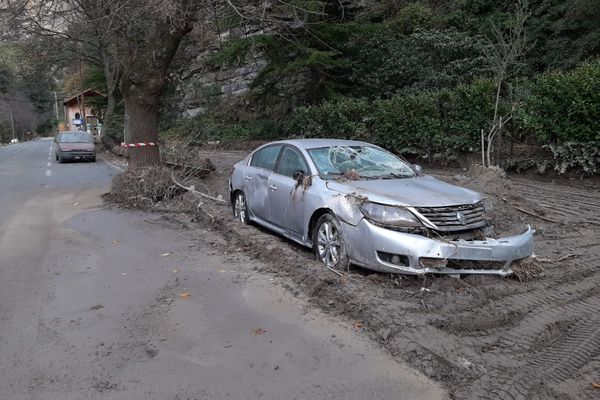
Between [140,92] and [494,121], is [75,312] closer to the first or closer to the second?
[140,92]

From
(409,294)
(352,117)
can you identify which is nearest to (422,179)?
(409,294)

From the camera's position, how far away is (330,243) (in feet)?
19.4

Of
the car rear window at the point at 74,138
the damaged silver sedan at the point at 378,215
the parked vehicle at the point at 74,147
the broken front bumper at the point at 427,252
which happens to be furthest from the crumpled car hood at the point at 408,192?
the car rear window at the point at 74,138

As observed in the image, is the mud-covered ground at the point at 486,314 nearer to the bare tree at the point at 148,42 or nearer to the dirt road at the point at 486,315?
the dirt road at the point at 486,315

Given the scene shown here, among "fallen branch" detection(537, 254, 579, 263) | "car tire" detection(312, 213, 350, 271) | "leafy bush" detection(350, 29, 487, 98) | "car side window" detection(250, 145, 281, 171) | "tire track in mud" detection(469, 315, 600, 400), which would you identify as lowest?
"tire track in mud" detection(469, 315, 600, 400)

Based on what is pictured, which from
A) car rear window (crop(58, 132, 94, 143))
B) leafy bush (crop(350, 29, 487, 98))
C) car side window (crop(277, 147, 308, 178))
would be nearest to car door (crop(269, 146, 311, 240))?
car side window (crop(277, 147, 308, 178))

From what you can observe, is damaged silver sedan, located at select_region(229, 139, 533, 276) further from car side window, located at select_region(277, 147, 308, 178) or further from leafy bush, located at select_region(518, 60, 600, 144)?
leafy bush, located at select_region(518, 60, 600, 144)

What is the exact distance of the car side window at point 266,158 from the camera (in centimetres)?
768

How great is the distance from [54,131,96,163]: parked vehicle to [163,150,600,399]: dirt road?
21632mm

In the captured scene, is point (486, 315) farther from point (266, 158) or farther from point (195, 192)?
point (195, 192)

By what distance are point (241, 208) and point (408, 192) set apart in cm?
354

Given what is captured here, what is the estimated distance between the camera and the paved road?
356cm

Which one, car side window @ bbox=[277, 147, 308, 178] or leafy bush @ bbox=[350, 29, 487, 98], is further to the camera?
leafy bush @ bbox=[350, 29, 487, 98]

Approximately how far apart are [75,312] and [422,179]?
4140 millimetres
